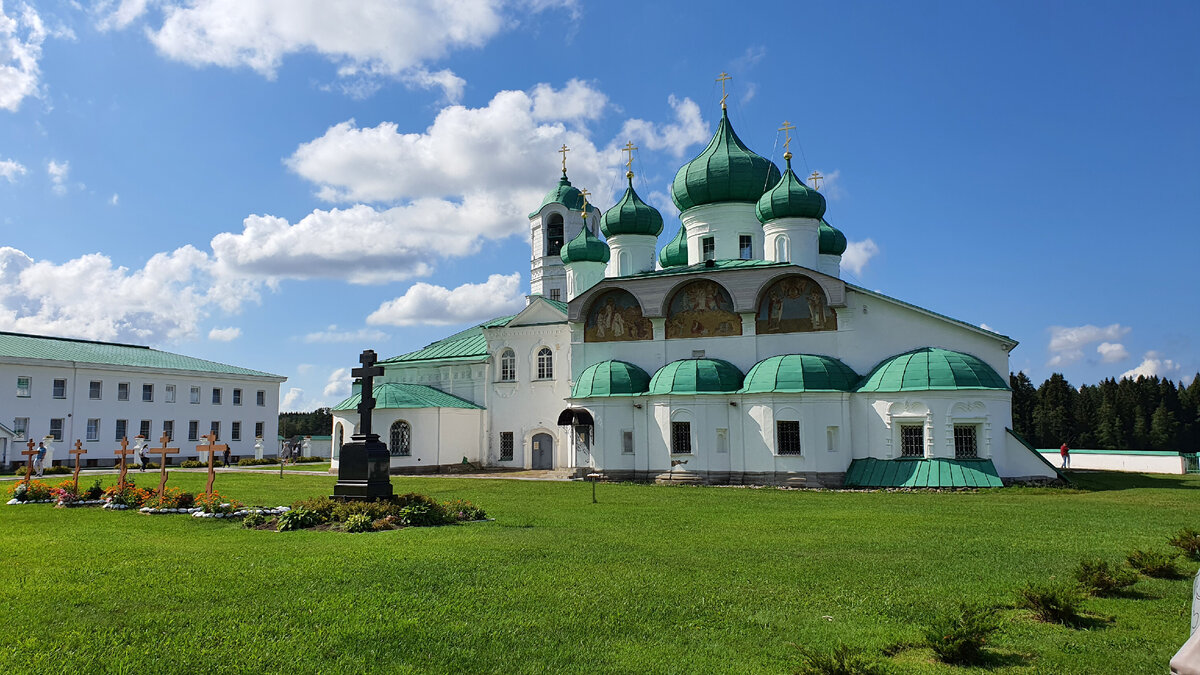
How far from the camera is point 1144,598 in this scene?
8328 mm

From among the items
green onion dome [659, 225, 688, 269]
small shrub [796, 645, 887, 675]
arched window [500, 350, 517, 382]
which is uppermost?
green onion dome [659, 225, 688, 269]

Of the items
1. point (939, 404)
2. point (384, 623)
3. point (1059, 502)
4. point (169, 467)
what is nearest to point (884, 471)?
point (939, 404)

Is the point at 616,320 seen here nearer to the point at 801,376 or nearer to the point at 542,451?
the point at 801,376

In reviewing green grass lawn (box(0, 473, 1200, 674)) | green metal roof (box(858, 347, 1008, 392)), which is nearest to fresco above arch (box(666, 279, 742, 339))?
green metal roof (box(858, 347, 1008, 392))

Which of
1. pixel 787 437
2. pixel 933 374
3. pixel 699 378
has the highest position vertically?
pixel 699 378

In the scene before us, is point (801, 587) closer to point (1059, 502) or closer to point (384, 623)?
point (384, 623)

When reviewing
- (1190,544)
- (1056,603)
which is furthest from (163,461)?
(1190,544)

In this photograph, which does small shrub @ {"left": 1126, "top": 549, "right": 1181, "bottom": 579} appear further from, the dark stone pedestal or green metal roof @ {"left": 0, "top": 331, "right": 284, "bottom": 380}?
green metal roof @ {"left": 0, "top": 331, "right": 284, "bottom": 380}

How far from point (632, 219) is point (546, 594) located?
2626cm

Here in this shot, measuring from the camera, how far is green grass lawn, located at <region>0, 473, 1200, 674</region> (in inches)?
242

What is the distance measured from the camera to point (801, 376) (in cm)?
2578

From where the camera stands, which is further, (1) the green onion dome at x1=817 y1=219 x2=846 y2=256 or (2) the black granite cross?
(1) the green onion dome at x1=817 y1=219 x2=846 y2=256

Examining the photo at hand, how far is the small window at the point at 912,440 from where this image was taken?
2475cm

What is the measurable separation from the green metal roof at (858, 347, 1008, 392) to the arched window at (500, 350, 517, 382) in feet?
50.6
